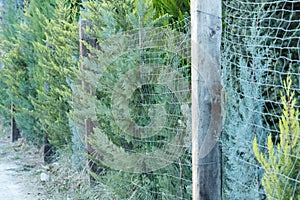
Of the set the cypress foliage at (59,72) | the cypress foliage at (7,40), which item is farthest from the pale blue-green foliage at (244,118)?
the cypress foliage at (7,40)

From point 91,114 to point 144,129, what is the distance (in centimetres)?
77

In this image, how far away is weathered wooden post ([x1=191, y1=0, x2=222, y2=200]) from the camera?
278cm

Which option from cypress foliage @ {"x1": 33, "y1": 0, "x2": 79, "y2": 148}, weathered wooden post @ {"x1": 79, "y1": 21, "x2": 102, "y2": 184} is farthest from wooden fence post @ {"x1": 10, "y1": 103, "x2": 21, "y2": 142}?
weathered wooden post @ {"x1": 79, "y1": 21, "x2": 102, "y2": 184}

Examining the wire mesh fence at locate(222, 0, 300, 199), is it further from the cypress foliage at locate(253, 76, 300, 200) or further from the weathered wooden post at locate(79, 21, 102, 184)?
the weathered wooden post at locate(79, 21, 102, 184)

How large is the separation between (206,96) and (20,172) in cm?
510

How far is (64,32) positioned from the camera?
607cm

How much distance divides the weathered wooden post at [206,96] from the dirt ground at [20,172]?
11.5 ft

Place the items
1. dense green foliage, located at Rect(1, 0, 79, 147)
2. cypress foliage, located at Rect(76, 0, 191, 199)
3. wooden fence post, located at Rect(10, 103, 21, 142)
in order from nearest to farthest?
cypress foliage, located at Rect(76, 0, 191, 199), dense green foliage, located at Rect(1, 0, 79, 147), wooden fence post, located at Rect(10, 103, 21, 142)

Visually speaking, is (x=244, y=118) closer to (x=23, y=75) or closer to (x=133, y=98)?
(x=133, y=98)

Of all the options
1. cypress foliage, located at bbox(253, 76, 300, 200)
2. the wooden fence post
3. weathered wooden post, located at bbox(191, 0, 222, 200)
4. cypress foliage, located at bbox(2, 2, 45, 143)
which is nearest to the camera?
cypress foliage, located at bbox(253, 76, 300, 200)

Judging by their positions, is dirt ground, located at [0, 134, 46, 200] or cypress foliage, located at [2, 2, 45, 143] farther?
cypress foliage, located at [2, 2, 45, 143]

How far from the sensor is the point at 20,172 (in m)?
7.11

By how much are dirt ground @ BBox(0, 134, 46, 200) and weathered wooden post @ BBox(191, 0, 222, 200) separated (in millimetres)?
3492

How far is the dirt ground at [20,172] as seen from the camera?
5.98m
